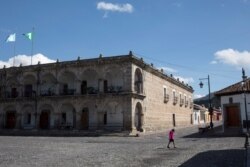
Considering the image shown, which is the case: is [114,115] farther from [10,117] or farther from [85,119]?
[10,117]

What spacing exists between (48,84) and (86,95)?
264 inches

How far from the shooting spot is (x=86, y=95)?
34219 mm

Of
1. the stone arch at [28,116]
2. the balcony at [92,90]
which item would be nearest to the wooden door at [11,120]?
the stone arch at [28,116]

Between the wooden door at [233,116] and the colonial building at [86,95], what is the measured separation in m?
9.09

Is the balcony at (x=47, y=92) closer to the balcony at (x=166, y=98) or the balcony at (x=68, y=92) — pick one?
the balcony at (x=68, y=92)

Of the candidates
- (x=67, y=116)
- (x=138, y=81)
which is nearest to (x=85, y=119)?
(x=67, y=116)

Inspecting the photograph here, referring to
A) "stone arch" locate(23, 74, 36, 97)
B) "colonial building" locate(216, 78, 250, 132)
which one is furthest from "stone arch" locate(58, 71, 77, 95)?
"colonial building" locate(216, 78, 250, 132)

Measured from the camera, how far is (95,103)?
34.0 m

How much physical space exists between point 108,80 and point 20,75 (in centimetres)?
1153

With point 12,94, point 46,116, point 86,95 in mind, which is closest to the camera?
point 86,95

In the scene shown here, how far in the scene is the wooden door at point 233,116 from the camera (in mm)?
27461

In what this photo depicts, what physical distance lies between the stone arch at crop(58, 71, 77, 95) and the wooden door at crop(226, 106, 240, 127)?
55.3ft

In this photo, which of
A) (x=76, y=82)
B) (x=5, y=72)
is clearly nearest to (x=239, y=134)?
(x=76, y=82)

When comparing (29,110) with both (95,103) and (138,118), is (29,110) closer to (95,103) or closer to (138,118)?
(95,103)
